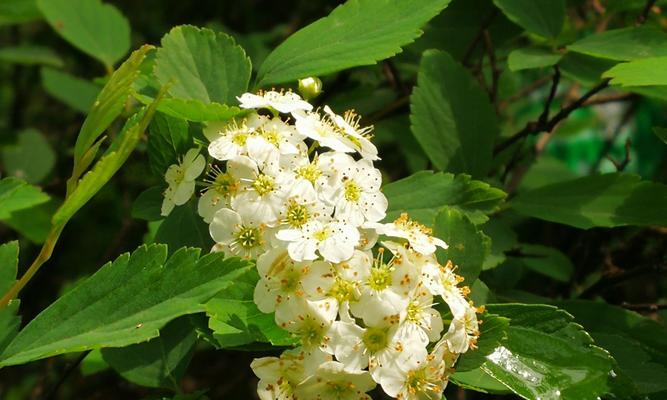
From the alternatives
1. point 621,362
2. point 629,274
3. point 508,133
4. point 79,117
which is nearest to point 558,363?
point 621,362

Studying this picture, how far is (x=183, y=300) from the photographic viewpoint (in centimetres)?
93

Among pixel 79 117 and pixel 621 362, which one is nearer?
pixel 621 362

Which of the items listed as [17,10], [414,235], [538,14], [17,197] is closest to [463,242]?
[414,235]

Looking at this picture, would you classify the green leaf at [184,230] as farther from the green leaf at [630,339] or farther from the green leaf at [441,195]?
the green leaf at [630,339]

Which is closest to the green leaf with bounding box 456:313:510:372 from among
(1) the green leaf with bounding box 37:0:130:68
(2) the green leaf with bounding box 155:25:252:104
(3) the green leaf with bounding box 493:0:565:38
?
(2) the green leaf with bounding box 155:25:252:104

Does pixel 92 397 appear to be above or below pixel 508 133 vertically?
below

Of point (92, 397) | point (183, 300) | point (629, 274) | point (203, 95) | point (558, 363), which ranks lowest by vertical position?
point (92, 397)

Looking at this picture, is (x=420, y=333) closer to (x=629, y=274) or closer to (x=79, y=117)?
(x=629, y=274)

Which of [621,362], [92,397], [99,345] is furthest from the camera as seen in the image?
[92,397]

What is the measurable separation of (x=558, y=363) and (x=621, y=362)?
19 cm

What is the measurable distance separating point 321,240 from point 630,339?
0.57 meters

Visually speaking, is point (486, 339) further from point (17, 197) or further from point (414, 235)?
point (17, 197)

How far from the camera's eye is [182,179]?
112 cm

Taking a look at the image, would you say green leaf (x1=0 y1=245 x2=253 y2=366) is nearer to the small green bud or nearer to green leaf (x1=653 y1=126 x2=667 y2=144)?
the small green bud
